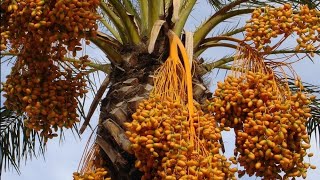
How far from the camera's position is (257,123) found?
387cm

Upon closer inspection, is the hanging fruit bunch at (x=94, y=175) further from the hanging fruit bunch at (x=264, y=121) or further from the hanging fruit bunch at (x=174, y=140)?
the hanging fruit bunch at (x=264, y=121)

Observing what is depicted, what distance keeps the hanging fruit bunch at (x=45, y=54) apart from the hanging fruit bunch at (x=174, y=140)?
1.81 ft

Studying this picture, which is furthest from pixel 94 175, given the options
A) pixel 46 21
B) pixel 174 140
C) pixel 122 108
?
pixel 46 21

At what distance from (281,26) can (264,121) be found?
2.35 ft

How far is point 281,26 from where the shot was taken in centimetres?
424

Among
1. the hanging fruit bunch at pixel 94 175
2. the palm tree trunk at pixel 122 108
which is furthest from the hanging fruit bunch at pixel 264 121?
the hanging fruit bunch at pixel 94 175

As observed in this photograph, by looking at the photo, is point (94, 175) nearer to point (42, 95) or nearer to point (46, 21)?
point (42, 95)

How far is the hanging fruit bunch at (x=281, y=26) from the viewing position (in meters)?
4.23

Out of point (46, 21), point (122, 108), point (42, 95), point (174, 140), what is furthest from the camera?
point (122, 108)

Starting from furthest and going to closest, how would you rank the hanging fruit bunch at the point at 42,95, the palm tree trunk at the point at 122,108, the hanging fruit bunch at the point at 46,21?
1. the palm tree trunk at the point at 122,108
2. the hanging fruit bunch at the point at 42,95
3. the hanging fruit bunch at the point at 46,21

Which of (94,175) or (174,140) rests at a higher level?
(174,140)

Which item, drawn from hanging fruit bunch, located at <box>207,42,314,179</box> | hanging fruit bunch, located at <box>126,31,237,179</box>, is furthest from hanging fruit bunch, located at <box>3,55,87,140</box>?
hanging fruit bunch, located at <box>207,42,314,179</box>

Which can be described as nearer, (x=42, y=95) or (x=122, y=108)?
(x=42, y=95)

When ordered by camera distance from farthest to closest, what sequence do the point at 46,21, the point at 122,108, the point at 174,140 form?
the point at 122,108 < the point at 46,21 < the point at 174,140
